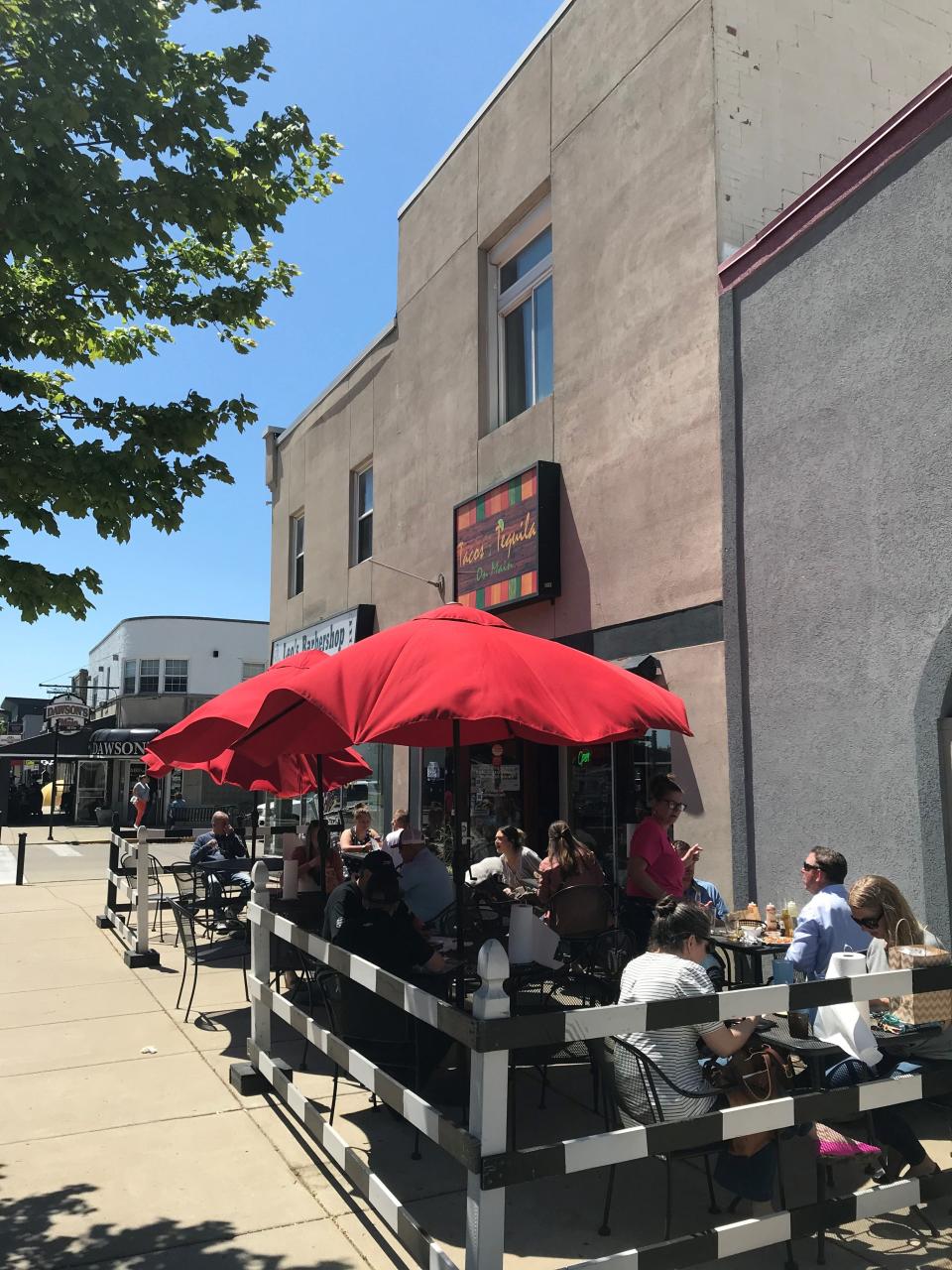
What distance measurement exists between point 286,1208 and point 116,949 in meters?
7.11

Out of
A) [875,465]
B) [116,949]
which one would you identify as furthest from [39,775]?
[875,465]

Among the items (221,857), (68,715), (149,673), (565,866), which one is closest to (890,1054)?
(565,866)

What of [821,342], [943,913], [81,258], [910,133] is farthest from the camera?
[821,342]

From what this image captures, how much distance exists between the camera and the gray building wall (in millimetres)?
6965

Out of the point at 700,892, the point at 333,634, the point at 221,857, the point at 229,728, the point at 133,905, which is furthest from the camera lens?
the point at 333,634

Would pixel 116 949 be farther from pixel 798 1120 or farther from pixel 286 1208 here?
pixel 798 1120

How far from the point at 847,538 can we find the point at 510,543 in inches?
215

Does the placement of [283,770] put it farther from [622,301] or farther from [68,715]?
[68,715]

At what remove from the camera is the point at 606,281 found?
436 inches

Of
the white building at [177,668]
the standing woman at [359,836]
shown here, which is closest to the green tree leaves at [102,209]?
the standing woman at [359,836]

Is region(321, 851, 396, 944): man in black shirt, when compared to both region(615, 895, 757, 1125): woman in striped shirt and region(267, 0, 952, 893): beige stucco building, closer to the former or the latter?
region(615, 895, 757, 1125): woman in striped shirt

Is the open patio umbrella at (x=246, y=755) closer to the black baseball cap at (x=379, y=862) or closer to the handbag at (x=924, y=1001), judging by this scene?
the black baseball cap at (x=379, y=862)

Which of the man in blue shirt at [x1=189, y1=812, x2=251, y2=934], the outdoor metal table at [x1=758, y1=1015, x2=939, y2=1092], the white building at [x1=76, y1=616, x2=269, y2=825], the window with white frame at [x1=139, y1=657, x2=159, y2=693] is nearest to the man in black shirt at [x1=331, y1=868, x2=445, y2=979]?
the outdoor metal table at [x1=758, y1=1015, x2=939, y2=1092]

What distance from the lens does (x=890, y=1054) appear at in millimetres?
4480
